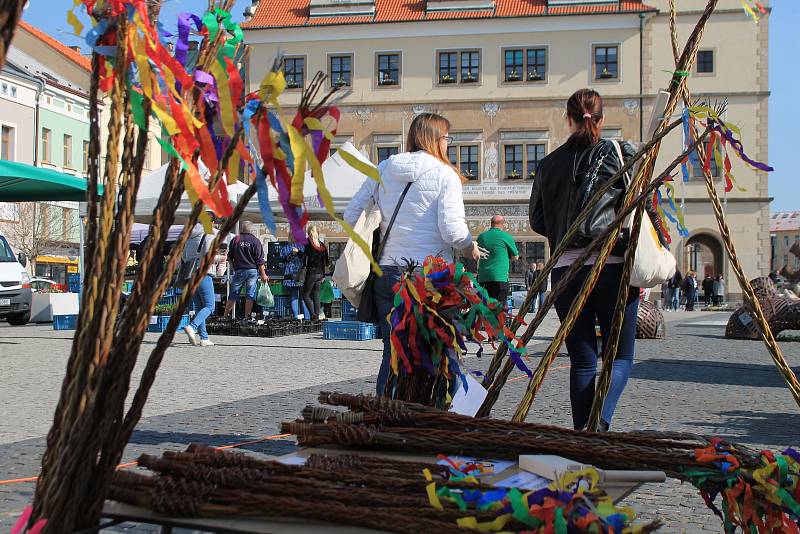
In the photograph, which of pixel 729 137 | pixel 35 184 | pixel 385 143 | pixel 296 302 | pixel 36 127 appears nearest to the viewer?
pixel 729 137

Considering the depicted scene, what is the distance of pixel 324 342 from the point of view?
1239cm

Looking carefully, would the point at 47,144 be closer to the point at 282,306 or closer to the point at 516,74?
the point at 516,74

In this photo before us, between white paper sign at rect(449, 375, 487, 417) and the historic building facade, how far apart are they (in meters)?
36.9

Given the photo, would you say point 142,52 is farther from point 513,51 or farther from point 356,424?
point 513,51

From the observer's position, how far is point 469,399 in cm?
274

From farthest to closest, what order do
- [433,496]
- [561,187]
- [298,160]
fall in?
[561,187], [433,496], [298,160]

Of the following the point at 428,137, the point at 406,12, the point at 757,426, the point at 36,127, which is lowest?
the point at 757,426

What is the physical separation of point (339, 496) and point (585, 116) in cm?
311

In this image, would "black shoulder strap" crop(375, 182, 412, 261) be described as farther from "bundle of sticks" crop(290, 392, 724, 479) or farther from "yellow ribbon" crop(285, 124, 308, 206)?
"yellow ribbon" crop(285, 124, 308, 206)

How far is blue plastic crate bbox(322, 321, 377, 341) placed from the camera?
12.9 meters

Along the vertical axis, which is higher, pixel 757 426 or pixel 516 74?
pixel 516 74

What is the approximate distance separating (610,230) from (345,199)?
1194 cm

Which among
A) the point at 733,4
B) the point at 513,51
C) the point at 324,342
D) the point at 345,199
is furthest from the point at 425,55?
the point at 324,342

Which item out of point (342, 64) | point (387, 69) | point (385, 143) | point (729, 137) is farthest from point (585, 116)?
point (342, 64)
